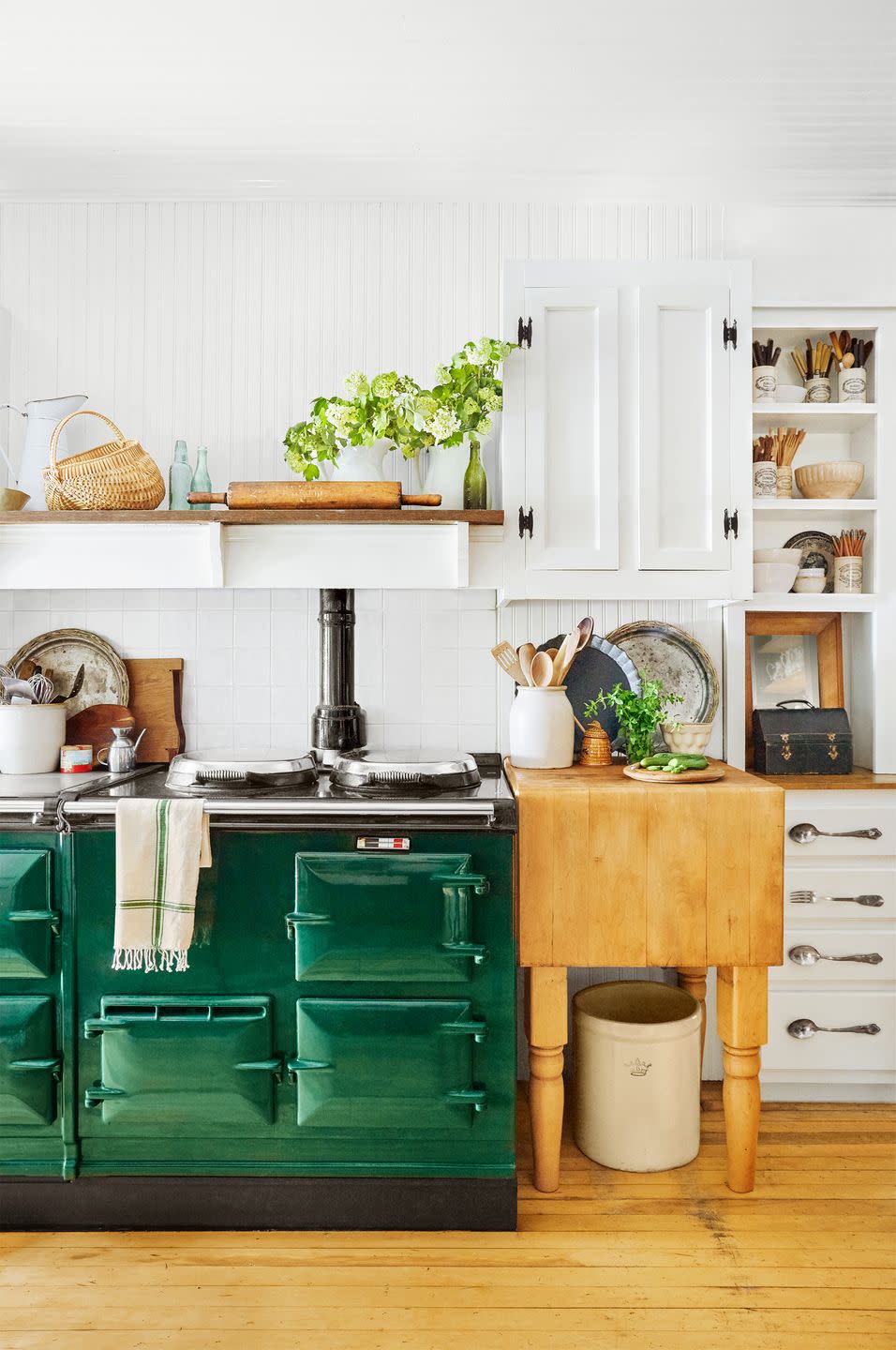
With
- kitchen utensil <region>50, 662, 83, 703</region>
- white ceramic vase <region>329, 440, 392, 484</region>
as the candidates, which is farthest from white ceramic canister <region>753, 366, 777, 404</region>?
kitchen utensil <region>50, 662, 83, 703</region>

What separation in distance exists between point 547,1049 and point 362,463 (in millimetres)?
1694

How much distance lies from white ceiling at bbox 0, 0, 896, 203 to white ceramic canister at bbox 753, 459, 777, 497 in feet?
Result: 2.96

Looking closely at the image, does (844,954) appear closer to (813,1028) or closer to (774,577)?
(813,1028)

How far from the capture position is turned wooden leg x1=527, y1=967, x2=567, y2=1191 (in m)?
2.25

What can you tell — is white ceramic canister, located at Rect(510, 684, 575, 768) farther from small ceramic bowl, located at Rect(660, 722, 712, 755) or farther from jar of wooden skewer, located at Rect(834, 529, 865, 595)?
jar of wooden skewer, located at Rect(834, 529, 865, 595)

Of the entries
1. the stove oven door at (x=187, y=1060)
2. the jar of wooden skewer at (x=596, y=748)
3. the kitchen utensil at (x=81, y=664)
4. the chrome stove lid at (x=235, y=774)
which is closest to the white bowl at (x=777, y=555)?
the jar of wooden skewer at (x=596, y=748)

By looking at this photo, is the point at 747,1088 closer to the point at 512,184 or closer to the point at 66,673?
the point at 66,673

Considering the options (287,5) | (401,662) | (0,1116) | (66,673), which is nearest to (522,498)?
(401,662)

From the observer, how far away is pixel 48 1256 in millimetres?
A: 2076

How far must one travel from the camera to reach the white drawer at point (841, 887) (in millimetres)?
2723

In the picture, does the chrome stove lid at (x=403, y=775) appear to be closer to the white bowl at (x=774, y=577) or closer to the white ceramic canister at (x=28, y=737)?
the white ceramic canister at (x=28, y=737)

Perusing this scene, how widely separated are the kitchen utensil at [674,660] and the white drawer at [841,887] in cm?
57

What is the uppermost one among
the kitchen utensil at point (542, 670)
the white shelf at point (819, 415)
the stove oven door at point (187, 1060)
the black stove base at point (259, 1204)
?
the white shelf at point (819, 415)

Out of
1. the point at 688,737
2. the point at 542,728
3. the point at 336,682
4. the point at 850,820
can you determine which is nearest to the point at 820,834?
the point at 850,820
